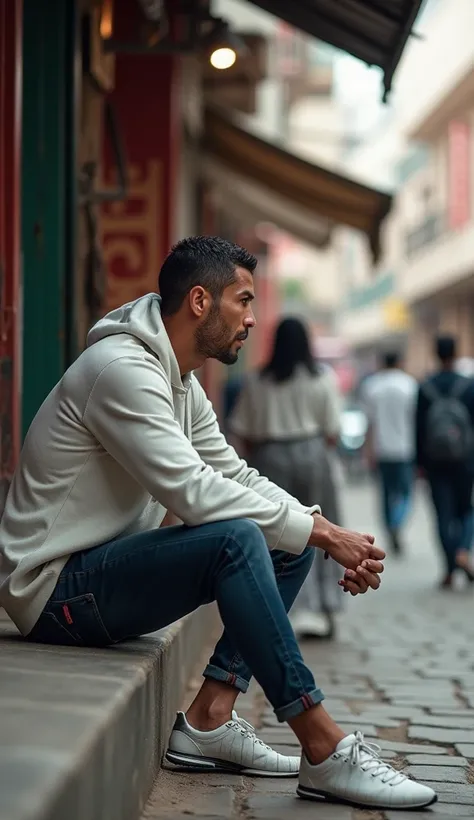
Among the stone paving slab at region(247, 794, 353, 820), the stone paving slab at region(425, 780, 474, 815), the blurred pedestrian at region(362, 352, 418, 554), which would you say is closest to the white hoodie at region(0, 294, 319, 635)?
the stone paving slab at region(247, 794, 353, 820)

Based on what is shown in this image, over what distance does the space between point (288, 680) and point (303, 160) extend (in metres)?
10.4

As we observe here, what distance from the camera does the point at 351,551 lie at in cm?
391

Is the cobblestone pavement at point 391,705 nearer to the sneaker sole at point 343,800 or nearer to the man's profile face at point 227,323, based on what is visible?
the sneaker sole at point 343,800

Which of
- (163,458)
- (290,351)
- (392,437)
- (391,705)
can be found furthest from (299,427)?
(392,437)

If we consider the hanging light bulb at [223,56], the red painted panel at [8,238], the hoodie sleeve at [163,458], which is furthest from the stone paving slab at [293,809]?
the hanging light bulb at [223,56]

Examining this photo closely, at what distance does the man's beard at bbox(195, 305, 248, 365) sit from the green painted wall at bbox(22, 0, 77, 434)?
3.00m

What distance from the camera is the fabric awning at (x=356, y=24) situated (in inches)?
281

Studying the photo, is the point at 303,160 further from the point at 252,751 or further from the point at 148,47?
the point at 252,751

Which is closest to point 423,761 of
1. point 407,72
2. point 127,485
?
point 127,485

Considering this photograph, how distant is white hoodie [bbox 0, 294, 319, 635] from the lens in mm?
3787

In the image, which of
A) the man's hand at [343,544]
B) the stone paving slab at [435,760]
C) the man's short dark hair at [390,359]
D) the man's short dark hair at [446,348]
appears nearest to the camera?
the man's hand at [343,544]

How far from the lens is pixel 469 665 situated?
6.77 metres

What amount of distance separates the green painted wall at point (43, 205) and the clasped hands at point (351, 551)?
336 cm

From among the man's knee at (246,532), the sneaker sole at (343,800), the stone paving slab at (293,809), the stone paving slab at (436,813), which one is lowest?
the stone paving slab at (436,813)
